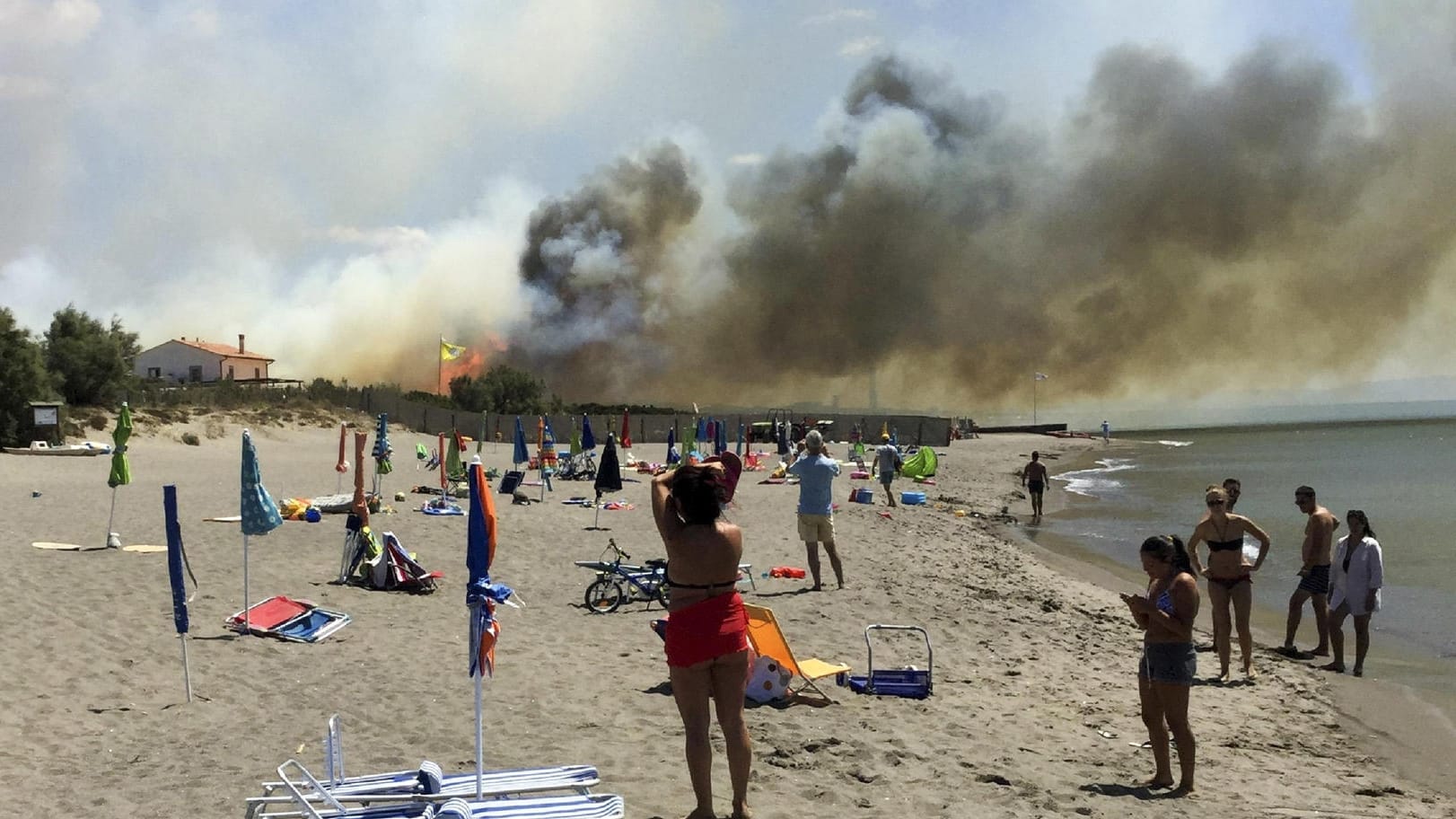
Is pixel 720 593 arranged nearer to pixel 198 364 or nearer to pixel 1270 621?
pixel 1270 621

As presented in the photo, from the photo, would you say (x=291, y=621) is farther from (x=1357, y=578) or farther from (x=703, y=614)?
(x=1357, y=578)

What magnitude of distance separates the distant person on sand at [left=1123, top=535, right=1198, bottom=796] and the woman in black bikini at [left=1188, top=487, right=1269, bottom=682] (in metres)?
3.12

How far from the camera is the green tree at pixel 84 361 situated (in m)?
37.1

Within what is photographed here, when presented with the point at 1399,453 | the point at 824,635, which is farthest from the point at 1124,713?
the point at 1399,453

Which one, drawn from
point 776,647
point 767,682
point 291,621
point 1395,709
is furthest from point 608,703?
point 1395,709

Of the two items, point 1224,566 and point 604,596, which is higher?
point 1224,566

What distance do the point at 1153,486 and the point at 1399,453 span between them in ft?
133

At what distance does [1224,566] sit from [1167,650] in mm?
3715

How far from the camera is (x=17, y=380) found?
105 ft

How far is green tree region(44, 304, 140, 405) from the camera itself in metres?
37.1

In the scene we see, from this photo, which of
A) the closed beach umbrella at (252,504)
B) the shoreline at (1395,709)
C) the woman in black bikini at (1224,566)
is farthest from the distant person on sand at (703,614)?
the closed beach umbrella at (252,504)

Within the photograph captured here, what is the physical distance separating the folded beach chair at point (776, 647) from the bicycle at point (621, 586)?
11.2ft

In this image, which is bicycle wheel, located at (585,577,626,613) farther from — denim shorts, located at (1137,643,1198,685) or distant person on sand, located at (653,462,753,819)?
distant person on sand, located at (653,462,753,819)

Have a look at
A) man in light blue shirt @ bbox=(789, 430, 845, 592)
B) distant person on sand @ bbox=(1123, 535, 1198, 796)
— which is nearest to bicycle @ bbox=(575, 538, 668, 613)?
man in light blue shirt @ bbox=(789, 430, 845, 592)
